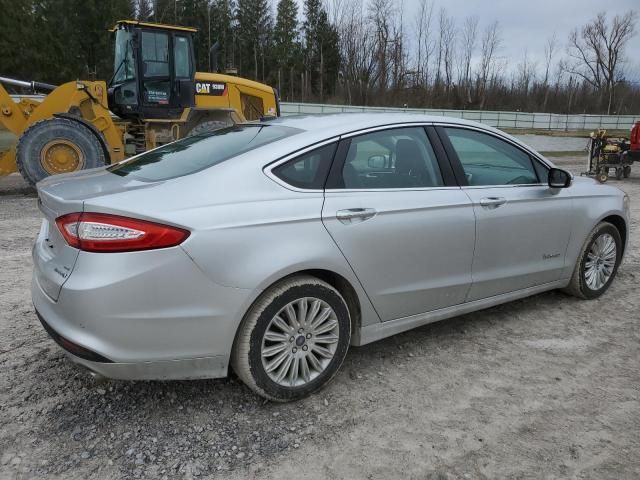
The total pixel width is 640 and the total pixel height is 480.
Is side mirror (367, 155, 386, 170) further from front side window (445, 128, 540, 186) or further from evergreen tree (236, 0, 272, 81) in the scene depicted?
evergreen tree (236, 0, 272, 81)

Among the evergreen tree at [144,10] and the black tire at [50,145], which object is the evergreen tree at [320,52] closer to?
the evergreen tree at [144,10]

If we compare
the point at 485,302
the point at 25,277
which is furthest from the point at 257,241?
the point at 25,277

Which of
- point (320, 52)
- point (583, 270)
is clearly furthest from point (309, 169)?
point (320, 52)

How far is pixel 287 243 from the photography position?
279cm

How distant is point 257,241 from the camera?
269cm

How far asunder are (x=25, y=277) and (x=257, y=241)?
A: 3.29 meters

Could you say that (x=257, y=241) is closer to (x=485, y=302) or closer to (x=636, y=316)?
(x=485, y=302)

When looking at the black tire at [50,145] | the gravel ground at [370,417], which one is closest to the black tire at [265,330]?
the gravel ground at [370,417]

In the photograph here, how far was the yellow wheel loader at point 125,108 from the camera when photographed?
9.38m

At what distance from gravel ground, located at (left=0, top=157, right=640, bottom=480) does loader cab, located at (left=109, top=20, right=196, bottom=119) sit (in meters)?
7.39

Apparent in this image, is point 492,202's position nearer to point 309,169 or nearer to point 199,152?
point 309,169

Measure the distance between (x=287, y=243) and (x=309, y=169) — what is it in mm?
496

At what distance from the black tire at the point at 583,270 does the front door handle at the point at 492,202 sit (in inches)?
46.3

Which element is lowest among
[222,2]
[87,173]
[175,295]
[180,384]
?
[180,384]
